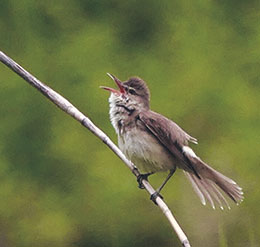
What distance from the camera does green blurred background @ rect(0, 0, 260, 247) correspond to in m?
8.64

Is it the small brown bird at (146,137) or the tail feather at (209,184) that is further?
the small brown bird at (146,137)

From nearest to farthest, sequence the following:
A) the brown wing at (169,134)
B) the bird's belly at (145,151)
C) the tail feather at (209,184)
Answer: the tail feather at (209,184), the brown wing at (169,134), the bird's belly at (145,151)

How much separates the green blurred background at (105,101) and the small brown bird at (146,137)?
3.58 meters

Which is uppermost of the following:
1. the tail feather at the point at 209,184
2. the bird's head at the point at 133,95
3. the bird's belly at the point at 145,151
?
the bird's head at the point at 133,95

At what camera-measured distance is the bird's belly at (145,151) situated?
175 inches

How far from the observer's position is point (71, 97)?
30.5 feet

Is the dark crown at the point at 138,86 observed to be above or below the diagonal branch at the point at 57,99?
above

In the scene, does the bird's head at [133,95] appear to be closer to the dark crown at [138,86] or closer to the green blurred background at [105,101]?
the dark crown at [138,86]

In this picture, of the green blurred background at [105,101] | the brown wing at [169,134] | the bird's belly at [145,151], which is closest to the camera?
the brown wing at [169,134]

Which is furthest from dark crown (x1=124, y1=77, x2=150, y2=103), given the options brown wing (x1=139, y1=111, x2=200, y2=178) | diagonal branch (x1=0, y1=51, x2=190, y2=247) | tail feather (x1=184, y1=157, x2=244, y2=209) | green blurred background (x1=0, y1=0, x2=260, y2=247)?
green blurred background (x1=0, y1=0, x2=260, y2=247)

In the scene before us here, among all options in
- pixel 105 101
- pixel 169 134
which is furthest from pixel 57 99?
pixel 105 101

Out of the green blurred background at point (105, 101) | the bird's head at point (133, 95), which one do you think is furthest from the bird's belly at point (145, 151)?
the green blurred background at point (105, 101)

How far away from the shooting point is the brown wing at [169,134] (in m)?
4.34

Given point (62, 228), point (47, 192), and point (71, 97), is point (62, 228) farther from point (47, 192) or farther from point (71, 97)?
point (71, 97)
